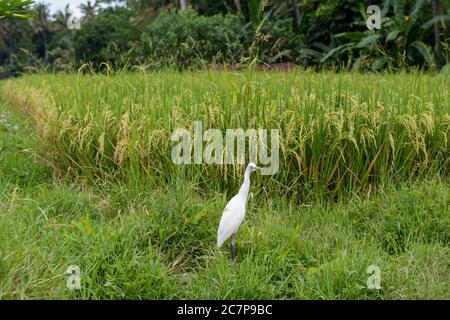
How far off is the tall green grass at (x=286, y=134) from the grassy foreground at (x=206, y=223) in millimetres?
20

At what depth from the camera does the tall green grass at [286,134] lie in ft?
12.0

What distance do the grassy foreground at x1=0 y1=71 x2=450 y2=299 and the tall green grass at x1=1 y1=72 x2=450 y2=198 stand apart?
0.02 m

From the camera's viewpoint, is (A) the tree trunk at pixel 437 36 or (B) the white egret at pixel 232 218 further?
(A) the tree trunk at pixel 437 36

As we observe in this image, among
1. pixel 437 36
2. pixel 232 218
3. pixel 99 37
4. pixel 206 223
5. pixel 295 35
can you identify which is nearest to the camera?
pixel 232 218

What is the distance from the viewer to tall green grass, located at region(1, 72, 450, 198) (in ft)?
12.0

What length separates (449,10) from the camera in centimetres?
932

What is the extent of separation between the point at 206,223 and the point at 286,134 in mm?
1109

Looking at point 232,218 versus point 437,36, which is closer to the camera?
point 232,218

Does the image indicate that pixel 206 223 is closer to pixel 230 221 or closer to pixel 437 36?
pixel 230 221

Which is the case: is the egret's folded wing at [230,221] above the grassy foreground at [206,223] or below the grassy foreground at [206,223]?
above

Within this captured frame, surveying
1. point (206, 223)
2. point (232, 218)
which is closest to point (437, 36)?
point (206, 223)

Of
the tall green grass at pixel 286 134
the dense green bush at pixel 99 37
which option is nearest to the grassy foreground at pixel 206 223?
the tall green grass at pixel 286 134

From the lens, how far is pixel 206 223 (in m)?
2.95

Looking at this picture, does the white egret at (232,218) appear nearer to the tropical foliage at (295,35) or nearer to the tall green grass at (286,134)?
the tall green grass at (286,134)
